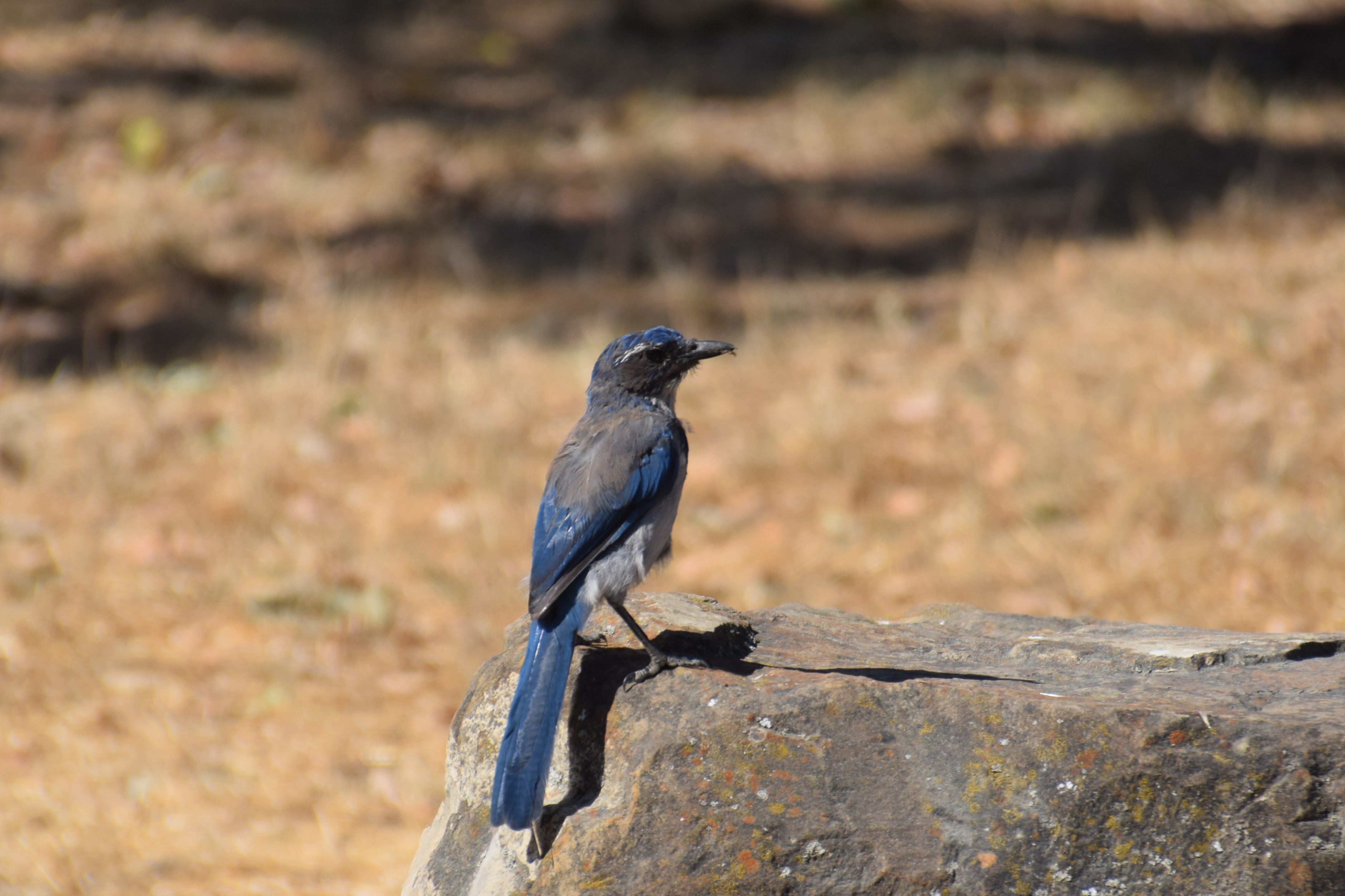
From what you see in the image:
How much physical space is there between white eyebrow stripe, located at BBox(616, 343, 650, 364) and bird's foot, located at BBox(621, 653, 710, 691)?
3.51 ft

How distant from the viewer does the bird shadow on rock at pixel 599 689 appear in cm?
328

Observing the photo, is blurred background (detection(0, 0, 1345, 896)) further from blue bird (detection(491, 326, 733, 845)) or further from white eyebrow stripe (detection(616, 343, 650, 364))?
white eyebrow stripe (detection(616, 343, 650, 364))

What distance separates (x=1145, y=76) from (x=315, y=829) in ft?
35.3

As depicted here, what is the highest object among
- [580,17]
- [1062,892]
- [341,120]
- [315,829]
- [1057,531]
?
[580,17]

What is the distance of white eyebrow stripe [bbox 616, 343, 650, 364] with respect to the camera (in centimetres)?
423

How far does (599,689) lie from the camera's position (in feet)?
11.5

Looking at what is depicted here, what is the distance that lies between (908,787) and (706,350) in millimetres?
1609

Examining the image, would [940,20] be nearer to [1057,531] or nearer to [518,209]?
[518,209]

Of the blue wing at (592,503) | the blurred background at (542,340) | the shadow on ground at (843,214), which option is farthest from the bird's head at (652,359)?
the shadow on ground at (843,214)

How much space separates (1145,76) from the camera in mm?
12750

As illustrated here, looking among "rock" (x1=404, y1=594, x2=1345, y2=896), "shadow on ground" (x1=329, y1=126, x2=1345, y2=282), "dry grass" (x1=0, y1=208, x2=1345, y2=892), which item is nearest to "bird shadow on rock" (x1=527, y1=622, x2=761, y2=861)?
"rock" (x1=404, y1=594, x2=1345, y2=896)

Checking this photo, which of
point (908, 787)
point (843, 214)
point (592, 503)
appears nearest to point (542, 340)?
point (843, 214)

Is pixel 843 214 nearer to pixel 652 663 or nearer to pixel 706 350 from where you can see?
pixel 706 350

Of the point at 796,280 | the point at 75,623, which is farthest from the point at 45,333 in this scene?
the point at 796,280
